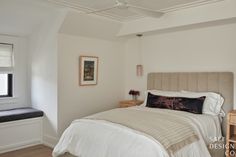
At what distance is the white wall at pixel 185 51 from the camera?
3840 mm

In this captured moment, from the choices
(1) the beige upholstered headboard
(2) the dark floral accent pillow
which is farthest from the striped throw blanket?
(1) the beige upholstered headboard

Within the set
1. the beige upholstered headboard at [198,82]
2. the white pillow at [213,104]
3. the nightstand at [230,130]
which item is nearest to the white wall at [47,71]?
the beige upholstered headboard at [198,82]

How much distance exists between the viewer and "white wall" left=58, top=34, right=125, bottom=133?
4.20 metres

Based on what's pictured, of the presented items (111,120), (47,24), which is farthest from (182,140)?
(47,24)

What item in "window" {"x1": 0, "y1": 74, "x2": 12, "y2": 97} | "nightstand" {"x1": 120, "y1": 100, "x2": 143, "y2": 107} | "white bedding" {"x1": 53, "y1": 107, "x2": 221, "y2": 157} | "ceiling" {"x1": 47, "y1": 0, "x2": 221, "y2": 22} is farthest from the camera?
"nightstand" {"x1": 120, "y1": 100, "x2": 143, "y2": 107}

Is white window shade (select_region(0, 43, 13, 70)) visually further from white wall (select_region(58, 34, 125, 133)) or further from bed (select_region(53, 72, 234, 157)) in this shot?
bed (select_region(53, 72, 234, 157))

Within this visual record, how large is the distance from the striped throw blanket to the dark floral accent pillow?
17.1 inches

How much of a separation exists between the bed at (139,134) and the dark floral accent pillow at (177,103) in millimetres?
171

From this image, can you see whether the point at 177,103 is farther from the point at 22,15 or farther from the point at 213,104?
the point at 22,15

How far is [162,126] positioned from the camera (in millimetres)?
2797

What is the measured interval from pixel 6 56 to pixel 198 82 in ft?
12.2

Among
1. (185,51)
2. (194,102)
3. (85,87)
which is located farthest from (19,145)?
(185,51)

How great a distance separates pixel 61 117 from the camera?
13.7 ft

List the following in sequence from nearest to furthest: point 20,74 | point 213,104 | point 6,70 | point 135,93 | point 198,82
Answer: point 213,104, point 198,82, point 6,70, point 20,74, point 135,93
